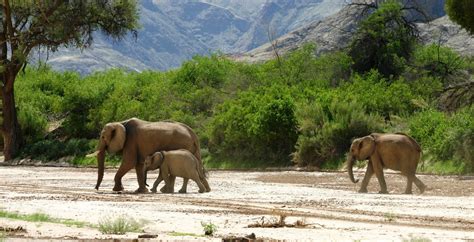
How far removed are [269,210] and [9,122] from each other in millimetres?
36395

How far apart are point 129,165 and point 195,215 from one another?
26.5ft

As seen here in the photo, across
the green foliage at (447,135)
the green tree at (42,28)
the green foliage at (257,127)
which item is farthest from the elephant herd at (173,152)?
the green tree at (42,28)

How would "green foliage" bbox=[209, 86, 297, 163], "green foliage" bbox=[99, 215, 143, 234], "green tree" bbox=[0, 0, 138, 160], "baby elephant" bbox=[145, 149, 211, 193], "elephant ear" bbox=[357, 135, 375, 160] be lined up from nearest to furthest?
"green foliage" bbox=[99, 215, 143, 234]
"baby elephant" bbox=[145, 149, 211, 193]
"elephant ear" bbox=[357, 135, 375, 160]
"green foliage" bbox=[209, 86, 297, 163]
"green tree" bbox=[0, 0, 138, 160]

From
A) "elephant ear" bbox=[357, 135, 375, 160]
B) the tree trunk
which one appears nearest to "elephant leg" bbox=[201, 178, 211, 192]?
"elephant ear" bbox=[357, 135, 375, 160]

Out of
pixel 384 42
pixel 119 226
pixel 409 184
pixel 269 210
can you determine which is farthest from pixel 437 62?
pixel 119 226

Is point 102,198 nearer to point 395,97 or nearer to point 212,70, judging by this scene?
point 395,97

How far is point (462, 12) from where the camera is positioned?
120 ft

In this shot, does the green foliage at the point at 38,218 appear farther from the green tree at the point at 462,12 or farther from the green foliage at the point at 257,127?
the green foliage at the point at 257,127

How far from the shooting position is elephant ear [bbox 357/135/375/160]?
83.1 feet

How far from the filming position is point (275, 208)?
62.7ft

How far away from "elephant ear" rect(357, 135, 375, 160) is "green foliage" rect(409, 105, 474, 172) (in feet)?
28.3

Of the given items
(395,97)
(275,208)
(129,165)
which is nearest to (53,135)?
(395,97)

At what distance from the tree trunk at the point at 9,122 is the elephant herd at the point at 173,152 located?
92.1ft

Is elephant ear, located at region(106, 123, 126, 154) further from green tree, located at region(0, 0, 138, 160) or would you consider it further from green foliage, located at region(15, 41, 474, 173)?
green tree, located at region(0, 0, 138, 160)
